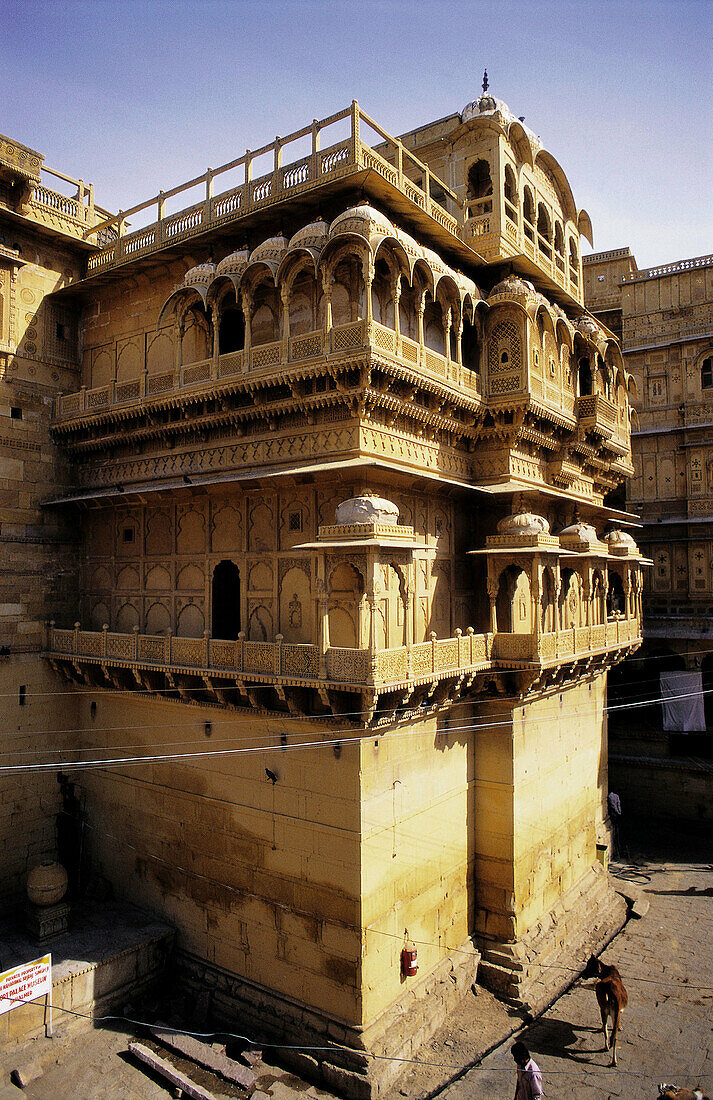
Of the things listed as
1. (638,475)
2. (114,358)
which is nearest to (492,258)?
(114,358)

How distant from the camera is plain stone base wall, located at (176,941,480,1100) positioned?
32.7 feet

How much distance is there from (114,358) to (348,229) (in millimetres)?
7302

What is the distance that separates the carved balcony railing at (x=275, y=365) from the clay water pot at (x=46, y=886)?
30.3ft

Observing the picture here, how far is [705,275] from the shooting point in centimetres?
2462

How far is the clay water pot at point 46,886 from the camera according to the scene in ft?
41.0

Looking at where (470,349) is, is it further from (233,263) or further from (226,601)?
(226,601)

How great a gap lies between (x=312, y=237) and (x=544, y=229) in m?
8.51

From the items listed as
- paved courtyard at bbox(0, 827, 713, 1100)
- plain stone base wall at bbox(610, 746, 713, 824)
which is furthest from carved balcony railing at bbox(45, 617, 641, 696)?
plain stone base wall at bbox(610, 746, 713, 824)

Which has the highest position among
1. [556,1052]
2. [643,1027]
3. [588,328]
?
[588,328]

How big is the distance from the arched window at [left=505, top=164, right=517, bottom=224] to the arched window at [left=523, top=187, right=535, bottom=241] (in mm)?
848

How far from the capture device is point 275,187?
12.6 m

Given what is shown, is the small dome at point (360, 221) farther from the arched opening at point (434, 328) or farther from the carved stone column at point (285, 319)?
the arched opening at point (434, 328)

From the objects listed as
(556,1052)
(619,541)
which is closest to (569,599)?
(619,541)

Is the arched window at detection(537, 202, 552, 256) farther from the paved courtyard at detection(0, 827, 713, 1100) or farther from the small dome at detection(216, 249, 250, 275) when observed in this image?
the paved courtyard at detection(0, 827, 713, 1100)
